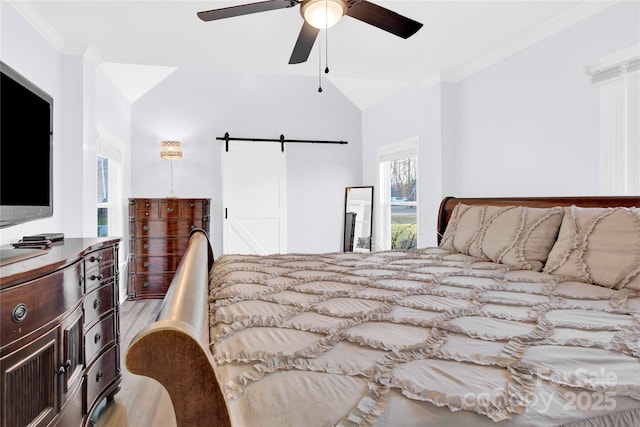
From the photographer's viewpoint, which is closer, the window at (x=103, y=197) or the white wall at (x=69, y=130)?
the white wall at (x=69, y=130)

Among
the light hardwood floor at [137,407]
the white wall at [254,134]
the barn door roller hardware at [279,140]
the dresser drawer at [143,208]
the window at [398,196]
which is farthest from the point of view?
the barn door roller hardware at [279,140]

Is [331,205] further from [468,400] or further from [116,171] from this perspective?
[468,400]

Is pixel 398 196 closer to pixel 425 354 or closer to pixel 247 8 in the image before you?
pixel 247 8

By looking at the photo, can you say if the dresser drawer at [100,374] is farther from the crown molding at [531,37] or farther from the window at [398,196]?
the crown molding at [531,37]

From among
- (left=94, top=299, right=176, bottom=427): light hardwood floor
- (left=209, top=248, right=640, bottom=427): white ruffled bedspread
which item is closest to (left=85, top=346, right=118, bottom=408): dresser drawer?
(left=94, top=299, right=176, bottom=427): light hardwood floor

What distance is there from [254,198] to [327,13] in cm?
352

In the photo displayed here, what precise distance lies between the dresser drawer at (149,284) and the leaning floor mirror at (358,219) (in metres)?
2.48

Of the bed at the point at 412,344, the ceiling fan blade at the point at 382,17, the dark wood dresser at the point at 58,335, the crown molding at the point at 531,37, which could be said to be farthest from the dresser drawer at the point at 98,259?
the crown molding at the point at 531,37

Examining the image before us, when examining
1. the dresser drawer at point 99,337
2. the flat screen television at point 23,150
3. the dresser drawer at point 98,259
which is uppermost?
the flat screen television at point 23,150

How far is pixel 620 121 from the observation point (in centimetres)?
224

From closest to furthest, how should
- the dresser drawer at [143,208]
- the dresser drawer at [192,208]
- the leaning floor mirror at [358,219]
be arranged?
1. the dresser drawer at [143,208]
2. the dresser drawer at [192,208]
3. the leaning floor mirror at [358,219]

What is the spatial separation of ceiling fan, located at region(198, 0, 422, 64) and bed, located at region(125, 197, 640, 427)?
1330mm

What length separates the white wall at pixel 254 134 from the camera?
4848 millimetres

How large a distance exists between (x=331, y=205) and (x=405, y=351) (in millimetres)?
4686
